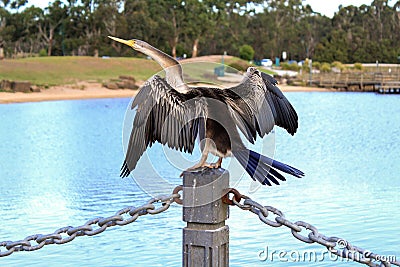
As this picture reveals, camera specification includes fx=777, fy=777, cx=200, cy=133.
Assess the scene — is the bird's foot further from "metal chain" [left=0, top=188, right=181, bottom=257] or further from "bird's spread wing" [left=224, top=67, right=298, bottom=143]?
"bird's spread wing" [left=224, top=67, right=298, bottom=143]

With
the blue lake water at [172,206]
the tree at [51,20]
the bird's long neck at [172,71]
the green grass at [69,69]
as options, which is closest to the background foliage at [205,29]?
the tree at [51,20]

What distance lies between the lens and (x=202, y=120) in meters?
3.65

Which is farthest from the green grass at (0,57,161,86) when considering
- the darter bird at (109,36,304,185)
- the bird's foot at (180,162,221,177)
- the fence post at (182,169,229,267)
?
the fence post at (182,169,229,267)

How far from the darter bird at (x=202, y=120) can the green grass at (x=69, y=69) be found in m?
47.8

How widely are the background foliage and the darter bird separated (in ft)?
201

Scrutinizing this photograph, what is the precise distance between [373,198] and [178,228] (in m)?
3.73

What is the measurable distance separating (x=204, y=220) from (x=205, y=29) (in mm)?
73431

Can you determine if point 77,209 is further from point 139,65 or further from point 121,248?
point 139,65

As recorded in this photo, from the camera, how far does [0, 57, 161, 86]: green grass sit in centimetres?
5259

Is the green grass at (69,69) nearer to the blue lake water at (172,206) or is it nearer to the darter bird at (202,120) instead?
the blue lake water at (172,206)

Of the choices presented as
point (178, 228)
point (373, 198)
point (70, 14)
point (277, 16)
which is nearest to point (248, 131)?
point (178, 228)

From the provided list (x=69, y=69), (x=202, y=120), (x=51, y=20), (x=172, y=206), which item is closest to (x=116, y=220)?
(x=202, y=120)

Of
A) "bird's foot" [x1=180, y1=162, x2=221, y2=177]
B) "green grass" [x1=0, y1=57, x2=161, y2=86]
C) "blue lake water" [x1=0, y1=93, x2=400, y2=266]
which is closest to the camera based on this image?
"bird's foot" [x1=180, y1=162, x2=221, y2=177]

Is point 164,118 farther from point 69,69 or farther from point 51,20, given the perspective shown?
point 51,20
